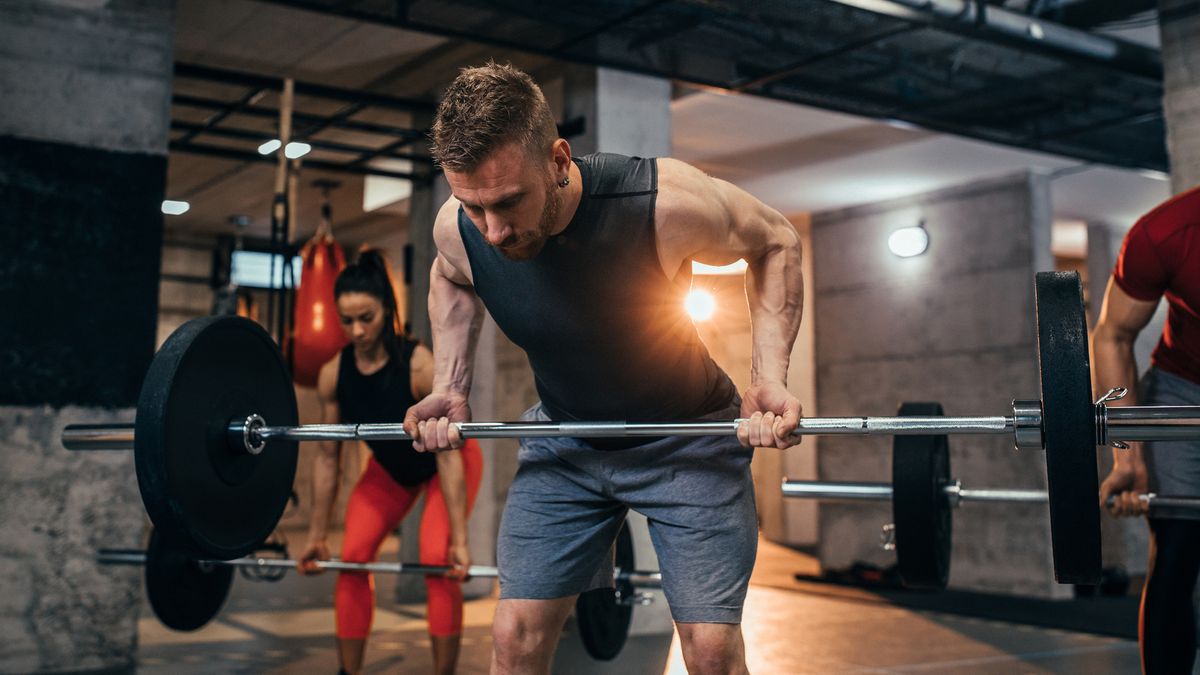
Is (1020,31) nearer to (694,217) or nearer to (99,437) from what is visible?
(694,217)

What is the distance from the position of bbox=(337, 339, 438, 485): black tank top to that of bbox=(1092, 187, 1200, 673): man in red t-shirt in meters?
1.98

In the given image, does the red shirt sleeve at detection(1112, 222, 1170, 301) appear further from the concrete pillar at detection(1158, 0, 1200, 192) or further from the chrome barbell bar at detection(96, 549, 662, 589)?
the concrete pillar at detection(1158, 0, 1200, 192)

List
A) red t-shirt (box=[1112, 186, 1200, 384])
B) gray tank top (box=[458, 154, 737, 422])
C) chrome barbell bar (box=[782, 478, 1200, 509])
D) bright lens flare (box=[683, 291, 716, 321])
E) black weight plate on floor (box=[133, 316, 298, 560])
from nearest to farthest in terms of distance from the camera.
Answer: gray tank top (box=[458, 154, 737, 422])
black weight plate on floor (box=[133, 316, 298, 560])
red t-shirt (box=[1112, 186, 1200, 384])
chrome barbell bar (box=[782, 478, 1200, 509])
bright lens flare (box=[683, 291, 716, 321])

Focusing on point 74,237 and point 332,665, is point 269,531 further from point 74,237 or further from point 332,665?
point 74,237

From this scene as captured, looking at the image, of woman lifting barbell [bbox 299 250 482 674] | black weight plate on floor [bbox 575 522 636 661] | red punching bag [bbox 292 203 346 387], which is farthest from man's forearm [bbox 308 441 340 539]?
red punching bag [bbox 292 203 346 387]

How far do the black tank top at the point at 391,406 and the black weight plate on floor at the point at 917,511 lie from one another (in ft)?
4.86

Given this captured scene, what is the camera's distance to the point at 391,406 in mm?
3484

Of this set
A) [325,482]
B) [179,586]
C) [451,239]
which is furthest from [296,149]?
[451,239]

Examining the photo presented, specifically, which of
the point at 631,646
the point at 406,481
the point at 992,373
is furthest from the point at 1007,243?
the point at 406,481

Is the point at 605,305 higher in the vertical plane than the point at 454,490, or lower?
higher

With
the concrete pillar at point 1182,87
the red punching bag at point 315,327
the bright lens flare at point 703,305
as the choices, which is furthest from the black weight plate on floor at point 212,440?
the bright lens flare at point 703,305

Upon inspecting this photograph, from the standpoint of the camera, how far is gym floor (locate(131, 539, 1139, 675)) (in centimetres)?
408

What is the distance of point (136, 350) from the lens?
4012mm

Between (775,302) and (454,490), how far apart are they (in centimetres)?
169
